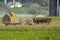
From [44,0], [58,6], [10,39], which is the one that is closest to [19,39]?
[10,39]

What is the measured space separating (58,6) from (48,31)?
725 inches

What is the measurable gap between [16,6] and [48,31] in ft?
110

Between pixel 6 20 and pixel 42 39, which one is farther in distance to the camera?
pixel 6 20

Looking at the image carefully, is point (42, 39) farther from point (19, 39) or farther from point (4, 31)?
point (4, 31)

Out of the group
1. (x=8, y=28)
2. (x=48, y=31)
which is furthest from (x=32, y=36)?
(x=8, y=28)

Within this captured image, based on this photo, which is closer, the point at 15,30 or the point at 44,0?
the point at 15,30

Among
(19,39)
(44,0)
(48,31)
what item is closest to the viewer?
(19,39)

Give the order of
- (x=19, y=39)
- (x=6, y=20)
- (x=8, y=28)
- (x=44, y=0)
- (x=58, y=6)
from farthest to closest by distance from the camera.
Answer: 1. (x=44, y=0)
2. (x=58, y=6)
3. (x=6, y=20)
4. (x=8, y=28)
5. (x=19, y=39)

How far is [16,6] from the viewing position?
4894 cm

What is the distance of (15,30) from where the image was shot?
53.8ft

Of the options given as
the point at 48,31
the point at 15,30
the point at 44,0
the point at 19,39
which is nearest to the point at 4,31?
the point at 15,30

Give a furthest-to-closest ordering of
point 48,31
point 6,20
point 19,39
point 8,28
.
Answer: point 6,20, point 8,28, point 48,31, point 19,39

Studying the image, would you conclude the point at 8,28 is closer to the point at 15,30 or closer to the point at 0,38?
the point at 15,30


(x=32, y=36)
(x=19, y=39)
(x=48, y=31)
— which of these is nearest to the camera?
(x=19, y=39)
